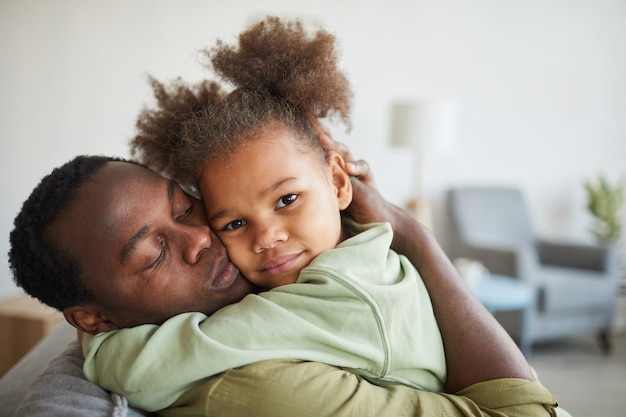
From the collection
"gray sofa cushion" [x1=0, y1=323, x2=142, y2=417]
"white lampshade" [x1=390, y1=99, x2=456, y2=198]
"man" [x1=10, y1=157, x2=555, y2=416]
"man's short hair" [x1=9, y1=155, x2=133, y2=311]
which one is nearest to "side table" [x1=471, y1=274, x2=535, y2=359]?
"white lampshade" [x1=390, y1=99, x2=456, y2=198]

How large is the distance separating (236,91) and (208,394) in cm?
63

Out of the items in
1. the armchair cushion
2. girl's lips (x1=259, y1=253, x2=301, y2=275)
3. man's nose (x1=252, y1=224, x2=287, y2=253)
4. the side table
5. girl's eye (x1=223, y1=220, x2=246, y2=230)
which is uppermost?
girl's eye (x1=223, y1=220, x2=246, y2=230)

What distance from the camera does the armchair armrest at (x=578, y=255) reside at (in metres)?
4.75

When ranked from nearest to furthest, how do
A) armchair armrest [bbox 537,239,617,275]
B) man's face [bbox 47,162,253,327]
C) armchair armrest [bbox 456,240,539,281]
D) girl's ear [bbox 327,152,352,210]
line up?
man's face [bbox 47,162,253,327] → girl's ear [bbox 327,152,352,210] → armchair armrest [bbox 456,240,539,281] → armchair armrest [bbox 537,239,617,275]

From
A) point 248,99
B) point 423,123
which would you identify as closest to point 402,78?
point 423,123

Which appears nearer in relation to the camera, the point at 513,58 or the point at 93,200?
the point at 93,200

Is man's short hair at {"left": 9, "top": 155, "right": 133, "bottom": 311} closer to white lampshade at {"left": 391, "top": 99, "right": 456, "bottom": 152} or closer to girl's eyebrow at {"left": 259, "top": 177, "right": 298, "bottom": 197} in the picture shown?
girl's eyebrow at {"left": 259, "top": 177, "right": 298, "bottom": 197}

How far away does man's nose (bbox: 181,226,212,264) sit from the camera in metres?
1.09

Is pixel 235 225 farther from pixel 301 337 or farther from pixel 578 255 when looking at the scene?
pixel 578 255

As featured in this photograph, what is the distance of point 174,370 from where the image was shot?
935mm

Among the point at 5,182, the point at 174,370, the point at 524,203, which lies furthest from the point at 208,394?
the point at 524,203

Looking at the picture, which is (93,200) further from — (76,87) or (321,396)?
(76,87)

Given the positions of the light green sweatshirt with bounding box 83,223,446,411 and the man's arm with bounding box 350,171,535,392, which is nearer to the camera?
the light green sweatshirt with bounding box 83,223,446,411

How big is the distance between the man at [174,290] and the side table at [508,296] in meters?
2.54
